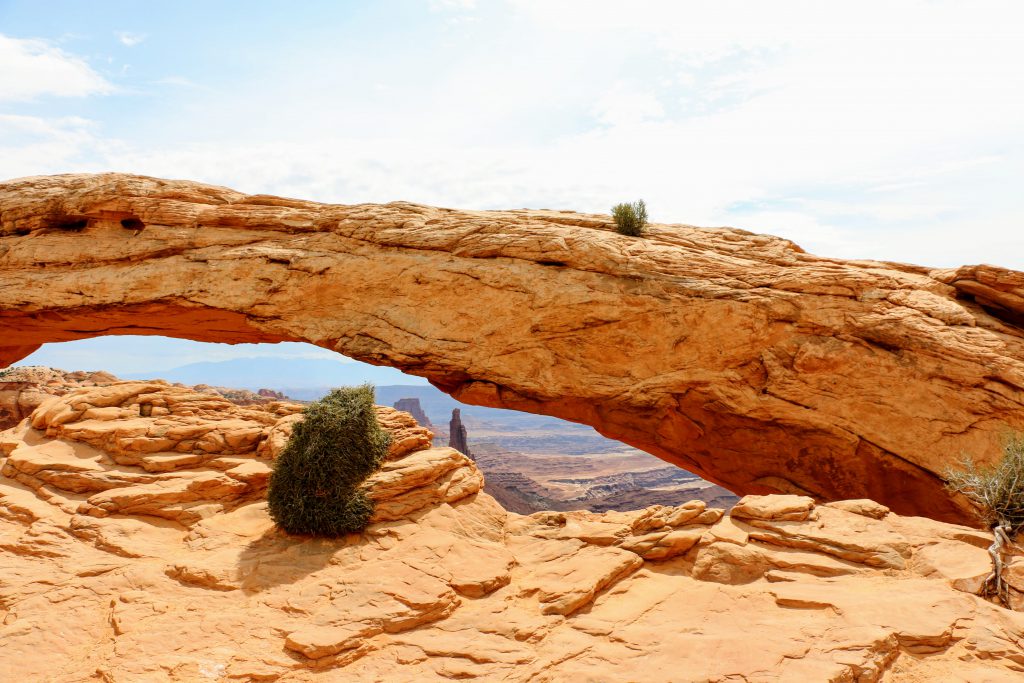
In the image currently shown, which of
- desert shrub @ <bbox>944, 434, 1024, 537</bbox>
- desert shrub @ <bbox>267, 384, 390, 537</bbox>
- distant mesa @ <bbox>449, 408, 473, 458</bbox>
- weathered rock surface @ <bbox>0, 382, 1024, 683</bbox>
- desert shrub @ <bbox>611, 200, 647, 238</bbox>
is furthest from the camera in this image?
distant mesa @ <bbox>449, 408, 473, 458</bbox>

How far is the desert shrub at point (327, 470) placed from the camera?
13.4m

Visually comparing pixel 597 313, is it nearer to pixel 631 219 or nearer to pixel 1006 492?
pixel 631 219

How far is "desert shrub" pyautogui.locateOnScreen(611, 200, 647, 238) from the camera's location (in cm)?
1892

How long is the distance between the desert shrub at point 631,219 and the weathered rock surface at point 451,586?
346 inches

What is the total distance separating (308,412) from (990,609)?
13438mm

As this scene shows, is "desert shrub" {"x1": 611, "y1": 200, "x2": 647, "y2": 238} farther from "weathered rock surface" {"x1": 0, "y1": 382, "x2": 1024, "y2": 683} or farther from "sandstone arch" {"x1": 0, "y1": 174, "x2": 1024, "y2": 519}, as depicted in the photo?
"weathered rock surface" {"x1": 0, "y1": 382, "x2": 1024, "y2": 683}

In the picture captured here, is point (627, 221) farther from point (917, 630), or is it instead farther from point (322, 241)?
point (917, 630)

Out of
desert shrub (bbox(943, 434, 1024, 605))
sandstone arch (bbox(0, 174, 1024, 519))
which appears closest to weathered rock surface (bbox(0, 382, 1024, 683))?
desert shrub (bbox(943, 434, 1024, 605))

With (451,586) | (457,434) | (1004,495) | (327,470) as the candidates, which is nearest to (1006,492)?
(1004,495)

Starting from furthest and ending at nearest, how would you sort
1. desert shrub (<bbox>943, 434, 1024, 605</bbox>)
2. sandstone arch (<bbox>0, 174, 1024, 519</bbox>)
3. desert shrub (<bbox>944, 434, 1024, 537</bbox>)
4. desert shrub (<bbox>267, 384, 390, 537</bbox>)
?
sandstone arch (<bbox>0, 174, 1024, 519</bbox>) → desert shrub (<bbox>267, 384, 390, 537</bbox>) → desert shrub (<bbox>944, 434, 1024, 537</bbox>) → desert shrub (<bbox>943, 434, 1024, 605</bbox>)

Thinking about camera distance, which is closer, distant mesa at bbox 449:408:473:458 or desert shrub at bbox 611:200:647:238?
desert shrub at bbox 611:200:647:238

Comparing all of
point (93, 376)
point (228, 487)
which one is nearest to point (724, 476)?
point (228, 487)

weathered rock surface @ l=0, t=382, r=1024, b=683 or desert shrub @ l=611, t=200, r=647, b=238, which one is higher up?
desert shrub @ l=611, t=200, r=647, b=238

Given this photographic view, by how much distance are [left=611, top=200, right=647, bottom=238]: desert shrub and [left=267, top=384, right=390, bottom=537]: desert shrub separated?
973cm
